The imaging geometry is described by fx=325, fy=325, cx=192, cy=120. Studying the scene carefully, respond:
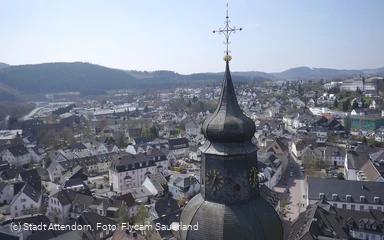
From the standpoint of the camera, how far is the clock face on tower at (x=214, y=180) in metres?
6.67

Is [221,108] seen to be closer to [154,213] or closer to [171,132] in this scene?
[154,213]

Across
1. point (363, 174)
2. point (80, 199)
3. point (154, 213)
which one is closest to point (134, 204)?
point (154, 213)

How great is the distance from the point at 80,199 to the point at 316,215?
71.8ft

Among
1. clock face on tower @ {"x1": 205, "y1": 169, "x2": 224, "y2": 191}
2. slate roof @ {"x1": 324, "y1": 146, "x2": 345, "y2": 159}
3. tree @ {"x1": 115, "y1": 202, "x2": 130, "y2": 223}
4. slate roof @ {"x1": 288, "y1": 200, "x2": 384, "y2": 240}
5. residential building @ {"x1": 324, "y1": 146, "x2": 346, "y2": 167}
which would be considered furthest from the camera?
slate roof @ {"x1": 324, "y1": 146, "x2": 345, "y2": 159}

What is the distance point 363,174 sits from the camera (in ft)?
121

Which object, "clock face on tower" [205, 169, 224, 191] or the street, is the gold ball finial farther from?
the street

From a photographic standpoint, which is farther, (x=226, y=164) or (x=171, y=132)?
(x=171, y=132)

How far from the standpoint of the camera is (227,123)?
22.2 feet

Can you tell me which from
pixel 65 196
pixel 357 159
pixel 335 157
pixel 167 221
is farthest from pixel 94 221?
pixel 335 157

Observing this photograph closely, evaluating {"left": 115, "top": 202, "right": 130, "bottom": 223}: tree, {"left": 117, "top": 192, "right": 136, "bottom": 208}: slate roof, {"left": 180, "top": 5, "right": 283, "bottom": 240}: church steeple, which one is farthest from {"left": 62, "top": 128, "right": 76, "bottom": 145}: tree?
{"left": 180, "top": 5, "right": 283, "bottom": 240}: church steeple

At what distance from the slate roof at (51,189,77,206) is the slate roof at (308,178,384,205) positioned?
2316 centimetres

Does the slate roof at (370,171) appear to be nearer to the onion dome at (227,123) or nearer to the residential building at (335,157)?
the residential building at (335,157)

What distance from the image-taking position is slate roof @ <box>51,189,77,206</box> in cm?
3156

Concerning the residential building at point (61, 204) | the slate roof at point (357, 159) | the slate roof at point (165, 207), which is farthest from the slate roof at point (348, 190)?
the residential building at point (61, 204)
